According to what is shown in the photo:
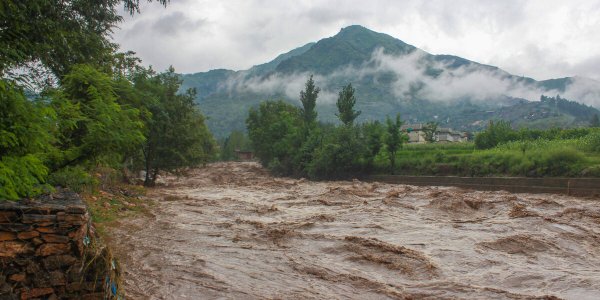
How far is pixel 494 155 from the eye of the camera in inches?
1216

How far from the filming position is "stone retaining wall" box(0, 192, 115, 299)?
16.2 ft

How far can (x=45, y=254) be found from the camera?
507cm

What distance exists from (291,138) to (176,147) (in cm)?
2381

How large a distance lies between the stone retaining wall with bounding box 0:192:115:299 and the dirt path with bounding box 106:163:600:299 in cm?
197

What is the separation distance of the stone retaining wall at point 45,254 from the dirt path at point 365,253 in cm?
197

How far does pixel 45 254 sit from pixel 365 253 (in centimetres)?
691

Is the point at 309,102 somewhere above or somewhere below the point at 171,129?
above

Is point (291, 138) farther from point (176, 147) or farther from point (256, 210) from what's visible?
point (256, 210)

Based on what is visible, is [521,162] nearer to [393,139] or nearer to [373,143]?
[393,139]

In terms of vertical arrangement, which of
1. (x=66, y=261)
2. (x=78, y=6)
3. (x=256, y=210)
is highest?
(x=78, y=6)

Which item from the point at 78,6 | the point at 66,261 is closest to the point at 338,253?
the point at 66,261

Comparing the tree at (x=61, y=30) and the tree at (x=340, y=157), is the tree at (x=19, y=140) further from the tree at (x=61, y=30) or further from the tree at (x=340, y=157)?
the tree at (x=340, y=157)

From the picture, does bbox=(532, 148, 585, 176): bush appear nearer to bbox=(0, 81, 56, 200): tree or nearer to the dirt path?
the dirt path

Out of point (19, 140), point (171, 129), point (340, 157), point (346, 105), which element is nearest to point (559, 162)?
point (340, 157)
